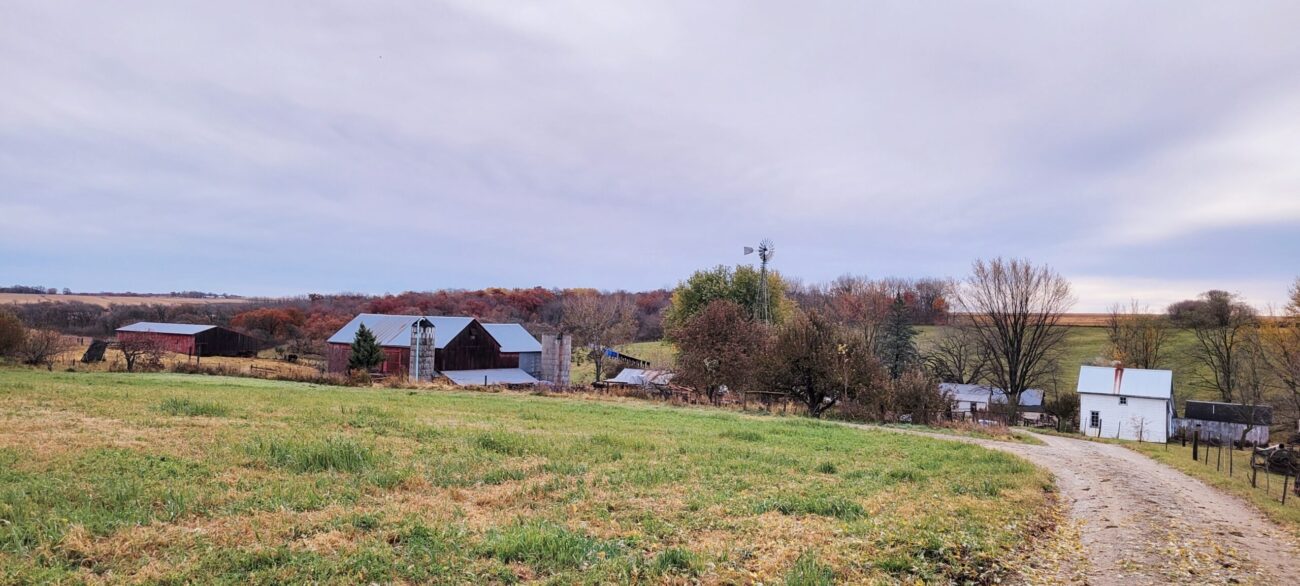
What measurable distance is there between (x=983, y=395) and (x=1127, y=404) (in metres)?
11.7

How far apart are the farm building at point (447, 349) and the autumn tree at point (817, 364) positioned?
1083 inches

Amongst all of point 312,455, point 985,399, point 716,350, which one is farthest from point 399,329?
point 985,399

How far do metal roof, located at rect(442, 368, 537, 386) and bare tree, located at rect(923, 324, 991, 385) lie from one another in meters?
38.5

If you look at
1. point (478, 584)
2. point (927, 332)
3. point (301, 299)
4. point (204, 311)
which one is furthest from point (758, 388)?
point (301, 299)

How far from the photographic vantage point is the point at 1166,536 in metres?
9.76

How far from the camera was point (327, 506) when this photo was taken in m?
8.40

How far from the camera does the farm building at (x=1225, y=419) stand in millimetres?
50719

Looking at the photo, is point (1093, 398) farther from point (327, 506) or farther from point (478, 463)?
point (327, 506)

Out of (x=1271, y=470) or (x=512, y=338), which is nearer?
(x=1271, y=470)

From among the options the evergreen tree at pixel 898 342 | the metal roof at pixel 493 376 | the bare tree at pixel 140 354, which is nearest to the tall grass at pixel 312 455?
the bare tree at pixel 140 354

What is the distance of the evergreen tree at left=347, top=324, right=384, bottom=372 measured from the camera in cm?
4991

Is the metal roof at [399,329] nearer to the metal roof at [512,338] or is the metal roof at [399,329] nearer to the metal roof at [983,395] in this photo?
the metal roof at [512,338]

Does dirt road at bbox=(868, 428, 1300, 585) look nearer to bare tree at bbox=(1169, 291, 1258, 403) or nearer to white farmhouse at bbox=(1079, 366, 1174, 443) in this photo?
white farmhouse at bbox=(1079, 366, 1174, 443)

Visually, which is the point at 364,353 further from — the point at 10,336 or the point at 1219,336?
the point at 1219,336
